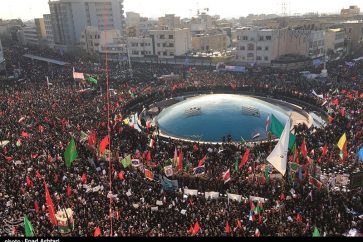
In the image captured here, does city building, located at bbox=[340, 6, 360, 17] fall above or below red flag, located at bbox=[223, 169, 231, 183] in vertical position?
above

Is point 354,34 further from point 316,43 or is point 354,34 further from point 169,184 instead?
point 169,184

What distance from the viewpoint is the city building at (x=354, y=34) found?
7850 centimetres

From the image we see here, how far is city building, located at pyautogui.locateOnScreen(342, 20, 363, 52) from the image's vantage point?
78500 millimetres

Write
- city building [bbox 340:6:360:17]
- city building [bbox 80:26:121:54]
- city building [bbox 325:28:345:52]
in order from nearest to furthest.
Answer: city building [bbox 325:28:345:52] < city building [bbox 80:26:121:54] < city building [bbox 340:6:360:17]

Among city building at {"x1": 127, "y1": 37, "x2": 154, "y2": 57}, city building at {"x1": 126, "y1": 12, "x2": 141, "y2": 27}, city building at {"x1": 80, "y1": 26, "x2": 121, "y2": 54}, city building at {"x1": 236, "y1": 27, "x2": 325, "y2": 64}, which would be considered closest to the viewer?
city building at {"x1": 236, "y1": 27, "x2": 325, "y2": 64}

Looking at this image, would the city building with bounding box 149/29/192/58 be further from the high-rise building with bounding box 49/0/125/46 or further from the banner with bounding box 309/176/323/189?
the banner with bounding box 309/176/323/189

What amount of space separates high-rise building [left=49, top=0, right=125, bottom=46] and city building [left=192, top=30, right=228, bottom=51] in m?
27.0

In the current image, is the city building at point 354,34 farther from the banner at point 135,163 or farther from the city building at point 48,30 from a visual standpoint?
the city building at point 48,30

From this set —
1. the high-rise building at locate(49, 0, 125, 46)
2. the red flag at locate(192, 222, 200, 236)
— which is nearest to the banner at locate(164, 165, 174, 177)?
the red flag at locate(192, 222, 200, 236)

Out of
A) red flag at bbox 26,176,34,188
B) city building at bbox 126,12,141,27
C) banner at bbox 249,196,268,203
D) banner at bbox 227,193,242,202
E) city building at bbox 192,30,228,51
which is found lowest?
banner at bbox 227,193,242,202

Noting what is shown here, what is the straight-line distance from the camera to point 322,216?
18188mm

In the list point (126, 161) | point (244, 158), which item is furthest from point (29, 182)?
point (244, 158)

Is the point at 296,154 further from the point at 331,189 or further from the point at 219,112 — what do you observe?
the point at 219,112

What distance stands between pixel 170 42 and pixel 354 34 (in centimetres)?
3927
